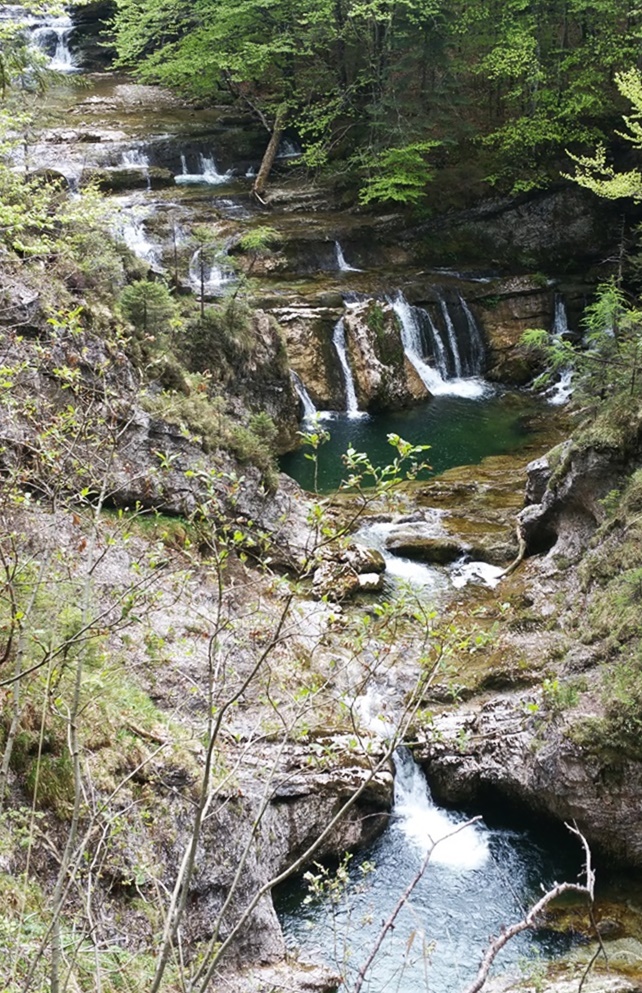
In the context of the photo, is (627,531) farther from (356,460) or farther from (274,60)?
(274,60)

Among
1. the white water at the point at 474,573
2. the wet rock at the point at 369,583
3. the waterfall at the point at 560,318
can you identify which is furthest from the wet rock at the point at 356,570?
the waterfall at the point at 560,318

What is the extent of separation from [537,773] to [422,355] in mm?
15425

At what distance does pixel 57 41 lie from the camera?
33812 millimetres

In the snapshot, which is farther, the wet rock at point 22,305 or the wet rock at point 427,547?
the wet rock at point 427,547

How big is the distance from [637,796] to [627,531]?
3.61m

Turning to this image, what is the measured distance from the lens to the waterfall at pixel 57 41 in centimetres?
3338

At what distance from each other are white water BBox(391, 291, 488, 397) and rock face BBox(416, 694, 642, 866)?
13.8m

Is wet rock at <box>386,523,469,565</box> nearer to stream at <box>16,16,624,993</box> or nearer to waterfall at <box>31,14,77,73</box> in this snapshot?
stream at <box>16,16,624,993</box>

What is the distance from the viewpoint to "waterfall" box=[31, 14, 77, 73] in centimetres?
3338

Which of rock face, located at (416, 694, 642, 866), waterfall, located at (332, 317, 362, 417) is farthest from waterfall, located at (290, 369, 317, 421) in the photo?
rock face, located at (416, 694, 642, 866)

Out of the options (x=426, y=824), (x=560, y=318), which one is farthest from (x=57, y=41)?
(x=426, y=824)

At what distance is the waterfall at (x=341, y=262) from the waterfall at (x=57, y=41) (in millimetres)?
17712

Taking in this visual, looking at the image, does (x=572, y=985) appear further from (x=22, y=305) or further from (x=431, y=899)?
(x=22, y=305)

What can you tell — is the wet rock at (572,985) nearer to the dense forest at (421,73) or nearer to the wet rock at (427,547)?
the wet rock at (427,547)
